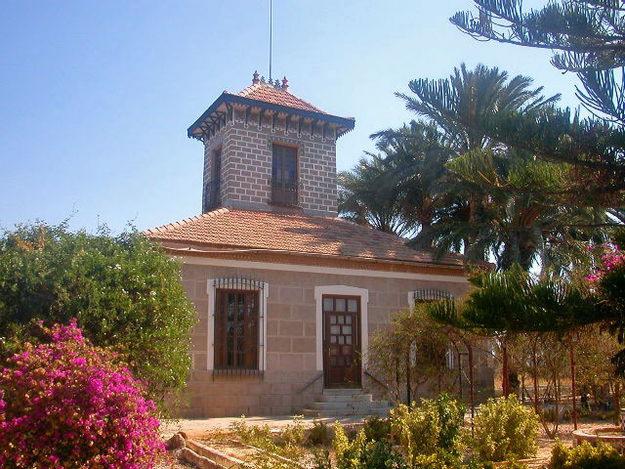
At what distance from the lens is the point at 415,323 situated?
478 inches

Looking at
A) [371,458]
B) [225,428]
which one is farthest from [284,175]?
[371,458]

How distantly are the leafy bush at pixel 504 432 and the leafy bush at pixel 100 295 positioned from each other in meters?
3.68

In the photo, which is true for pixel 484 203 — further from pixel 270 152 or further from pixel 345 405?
pixel 345 405

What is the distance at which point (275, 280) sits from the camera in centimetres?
1503

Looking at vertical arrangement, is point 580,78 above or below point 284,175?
below

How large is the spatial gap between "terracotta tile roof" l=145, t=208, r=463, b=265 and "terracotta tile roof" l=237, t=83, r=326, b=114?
10.1 feet

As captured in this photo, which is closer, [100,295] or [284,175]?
[100,295]

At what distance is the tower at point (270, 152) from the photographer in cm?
1856

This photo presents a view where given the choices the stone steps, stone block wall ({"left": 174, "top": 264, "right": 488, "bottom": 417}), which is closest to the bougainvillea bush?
stone block wall ({"left": 174, "top": 264, "right": 488, "bottom": 417})

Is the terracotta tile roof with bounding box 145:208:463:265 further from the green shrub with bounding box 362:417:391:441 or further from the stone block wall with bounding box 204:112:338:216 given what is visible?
the green shrub with bounding box 362:417:391:441

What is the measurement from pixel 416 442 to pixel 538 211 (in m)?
11.9

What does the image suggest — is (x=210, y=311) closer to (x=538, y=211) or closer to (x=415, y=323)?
(x=415, y=323)

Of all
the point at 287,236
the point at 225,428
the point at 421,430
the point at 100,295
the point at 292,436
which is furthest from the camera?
the point at 287,236

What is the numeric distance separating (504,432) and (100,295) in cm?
487
